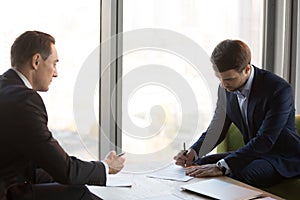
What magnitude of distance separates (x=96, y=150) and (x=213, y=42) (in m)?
1.22

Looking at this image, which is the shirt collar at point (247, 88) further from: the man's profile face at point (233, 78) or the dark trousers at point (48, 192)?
the dark trousers at point (48, 192)

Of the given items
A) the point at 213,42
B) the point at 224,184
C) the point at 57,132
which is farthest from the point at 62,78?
the point at 224,184

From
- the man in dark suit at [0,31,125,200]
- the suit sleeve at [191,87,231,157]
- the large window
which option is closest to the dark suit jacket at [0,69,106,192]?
the man in dark suit at [0,31,125,200]

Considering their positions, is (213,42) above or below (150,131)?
above

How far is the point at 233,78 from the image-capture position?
2.41 meters

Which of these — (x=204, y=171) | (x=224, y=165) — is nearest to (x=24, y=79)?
(x=204, y=171)

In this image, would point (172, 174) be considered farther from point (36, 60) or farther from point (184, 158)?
point (36, 60)

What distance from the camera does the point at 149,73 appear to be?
2.77 m

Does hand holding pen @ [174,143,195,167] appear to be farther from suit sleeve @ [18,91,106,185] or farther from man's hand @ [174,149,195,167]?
suit sleeve @ [18,91,106,185]

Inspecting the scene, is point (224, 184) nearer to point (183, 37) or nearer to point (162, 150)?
point (162, 150)

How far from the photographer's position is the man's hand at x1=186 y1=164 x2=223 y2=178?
220 centimetres

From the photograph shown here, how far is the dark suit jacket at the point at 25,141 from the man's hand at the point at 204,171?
69 centimetres

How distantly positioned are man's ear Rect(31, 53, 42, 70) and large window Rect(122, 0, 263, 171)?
79 cm

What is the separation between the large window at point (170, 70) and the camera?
2.56 m
